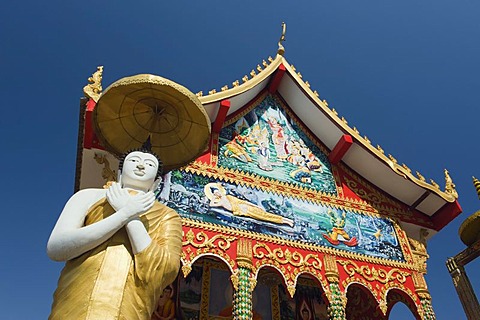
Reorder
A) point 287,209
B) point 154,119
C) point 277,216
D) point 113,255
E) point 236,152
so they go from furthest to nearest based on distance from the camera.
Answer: point 236,152 < point 287,209 < point 277,216 < point 154,119 < point 113,255

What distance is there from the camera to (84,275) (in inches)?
97.8

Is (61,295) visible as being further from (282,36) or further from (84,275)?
(282,36)

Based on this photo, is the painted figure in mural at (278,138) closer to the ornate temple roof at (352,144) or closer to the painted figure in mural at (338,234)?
the ornate temple roof at (352,144)

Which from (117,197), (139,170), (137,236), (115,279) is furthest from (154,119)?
(115,279)

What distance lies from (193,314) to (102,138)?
363 cm

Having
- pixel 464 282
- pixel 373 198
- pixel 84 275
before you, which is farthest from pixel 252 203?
pixel 84 275

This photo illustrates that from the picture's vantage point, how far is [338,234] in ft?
21.4

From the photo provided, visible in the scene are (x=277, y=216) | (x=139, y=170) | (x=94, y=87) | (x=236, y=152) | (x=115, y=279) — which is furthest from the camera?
(x=236, y=152)

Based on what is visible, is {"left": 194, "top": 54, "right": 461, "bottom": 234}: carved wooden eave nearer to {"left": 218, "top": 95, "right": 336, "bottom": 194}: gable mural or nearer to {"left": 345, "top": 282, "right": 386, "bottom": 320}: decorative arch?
{"left": 218, "top": 95, "right": 336, "bottom": 194}: gable mural

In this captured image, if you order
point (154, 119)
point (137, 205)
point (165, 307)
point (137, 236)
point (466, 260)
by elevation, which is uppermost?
point (466, 260)

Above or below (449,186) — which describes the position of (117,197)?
below

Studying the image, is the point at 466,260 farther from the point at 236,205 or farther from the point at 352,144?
the point at 236,205

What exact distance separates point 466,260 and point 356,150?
2.42 m

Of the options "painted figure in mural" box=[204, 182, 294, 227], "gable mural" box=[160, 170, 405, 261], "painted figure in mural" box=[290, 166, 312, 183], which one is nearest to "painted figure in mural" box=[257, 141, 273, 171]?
"painted figure in mural" box=[290, 166, 312, 183]
